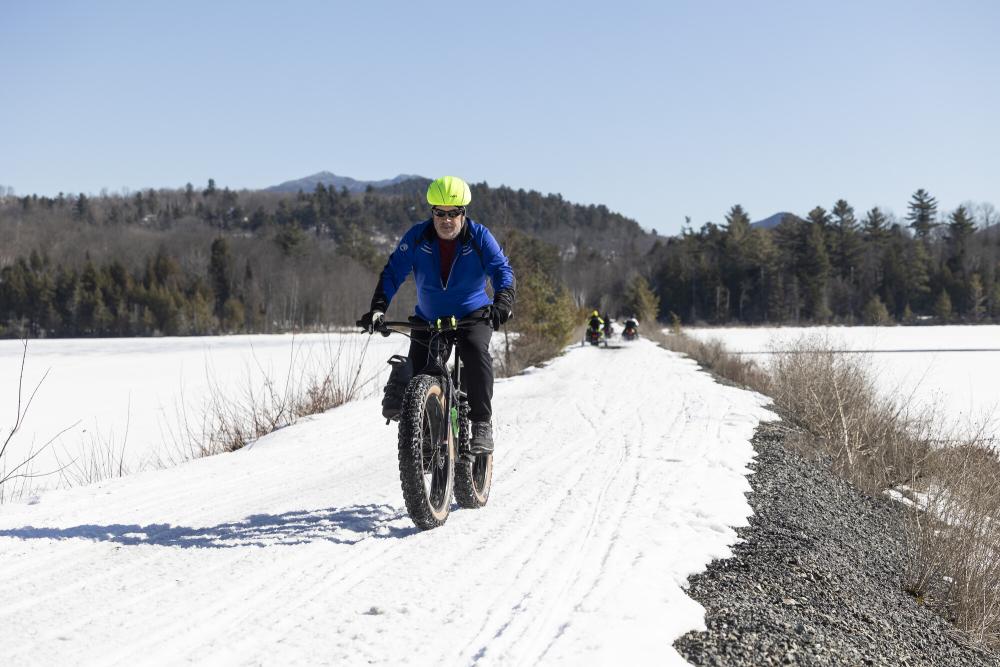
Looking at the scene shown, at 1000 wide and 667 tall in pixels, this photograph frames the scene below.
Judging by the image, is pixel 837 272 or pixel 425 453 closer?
pixel 425 453

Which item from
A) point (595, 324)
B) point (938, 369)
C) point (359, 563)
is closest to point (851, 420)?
point (359, 563)

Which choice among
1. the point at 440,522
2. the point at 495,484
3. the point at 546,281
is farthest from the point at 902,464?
the point at 546,281

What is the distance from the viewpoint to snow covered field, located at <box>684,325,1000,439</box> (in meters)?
12.0

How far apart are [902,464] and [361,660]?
321 inches

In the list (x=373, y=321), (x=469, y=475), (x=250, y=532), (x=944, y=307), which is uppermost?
(x=373, y=321)

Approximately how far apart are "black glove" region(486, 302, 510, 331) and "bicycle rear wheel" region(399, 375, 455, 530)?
54cm

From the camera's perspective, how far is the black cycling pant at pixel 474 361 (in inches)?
179

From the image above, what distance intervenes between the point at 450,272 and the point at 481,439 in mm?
1140

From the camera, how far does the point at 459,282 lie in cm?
461

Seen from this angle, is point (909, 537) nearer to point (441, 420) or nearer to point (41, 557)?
point (441, 420)

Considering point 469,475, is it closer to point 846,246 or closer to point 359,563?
point 359,563

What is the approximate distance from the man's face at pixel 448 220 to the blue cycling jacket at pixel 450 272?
0.26ft

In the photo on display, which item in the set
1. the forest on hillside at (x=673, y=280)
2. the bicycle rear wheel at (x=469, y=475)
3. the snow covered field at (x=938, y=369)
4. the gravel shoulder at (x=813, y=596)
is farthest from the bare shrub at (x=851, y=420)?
the forest on hillside at (x=673, y=280)

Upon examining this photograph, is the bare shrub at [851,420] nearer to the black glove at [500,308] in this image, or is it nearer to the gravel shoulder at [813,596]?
the gravel shoulder at [813,596]
